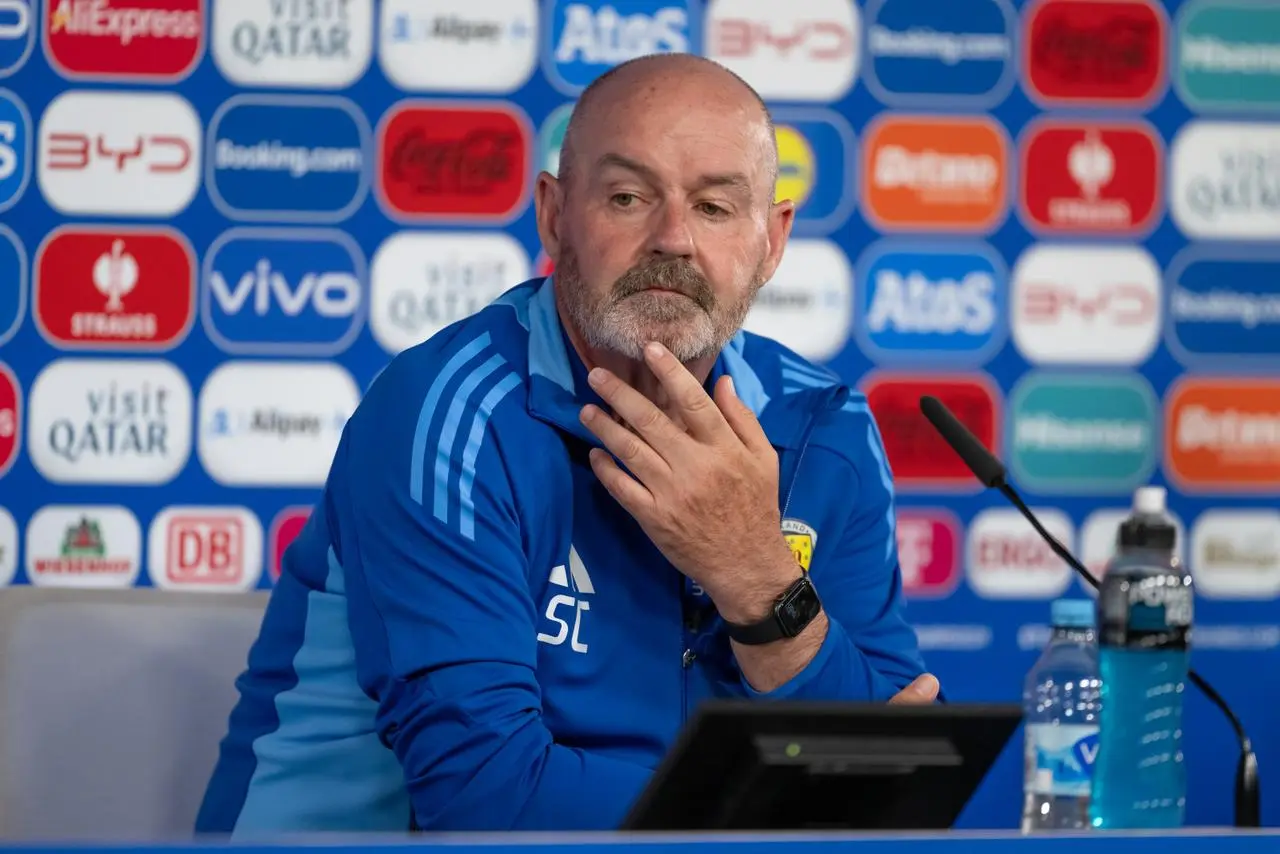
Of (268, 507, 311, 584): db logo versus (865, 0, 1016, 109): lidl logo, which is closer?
(268, 507, 311, 584): db logo

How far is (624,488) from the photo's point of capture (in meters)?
1.52

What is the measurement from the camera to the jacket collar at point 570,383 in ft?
5.39

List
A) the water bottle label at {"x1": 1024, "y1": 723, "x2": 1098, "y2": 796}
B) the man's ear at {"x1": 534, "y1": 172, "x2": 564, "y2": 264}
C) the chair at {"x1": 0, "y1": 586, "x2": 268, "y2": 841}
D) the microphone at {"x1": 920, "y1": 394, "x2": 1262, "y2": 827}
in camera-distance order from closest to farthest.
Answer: the water bottle label at {"x1": 1024, "y1": 723, "x2": 1098, "y2": 796} < the microphone at {"x1": 920, "y1": 394, "x2": 1262, "y2": 827} < the chair at {"x1": 0, "y1": 586, "x2": 268, "y2": 841} < the man's ear at {"x1": 534, "y1": 172, "x2": 564, "y2": 264}

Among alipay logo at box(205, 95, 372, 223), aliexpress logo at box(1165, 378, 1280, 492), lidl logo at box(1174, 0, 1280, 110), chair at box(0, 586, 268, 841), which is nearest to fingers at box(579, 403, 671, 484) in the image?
chair at box(0, 586, 268, 841)

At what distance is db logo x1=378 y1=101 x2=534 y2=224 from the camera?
284cm

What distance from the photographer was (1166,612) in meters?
1.39

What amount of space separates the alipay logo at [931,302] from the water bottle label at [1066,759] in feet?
5.39

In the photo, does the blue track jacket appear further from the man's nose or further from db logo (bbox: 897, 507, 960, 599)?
db logo (bbox: 897, 507, 960, 599)

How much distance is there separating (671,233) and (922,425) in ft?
4.43

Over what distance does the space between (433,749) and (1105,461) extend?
74.2 inches

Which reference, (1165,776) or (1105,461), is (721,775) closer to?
(1165,776)

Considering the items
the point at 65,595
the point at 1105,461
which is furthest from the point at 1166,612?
the point at 1105,461

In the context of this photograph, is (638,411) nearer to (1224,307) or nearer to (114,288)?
(114,288)

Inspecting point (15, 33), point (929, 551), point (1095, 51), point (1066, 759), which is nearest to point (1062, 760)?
point (1066, 759)
